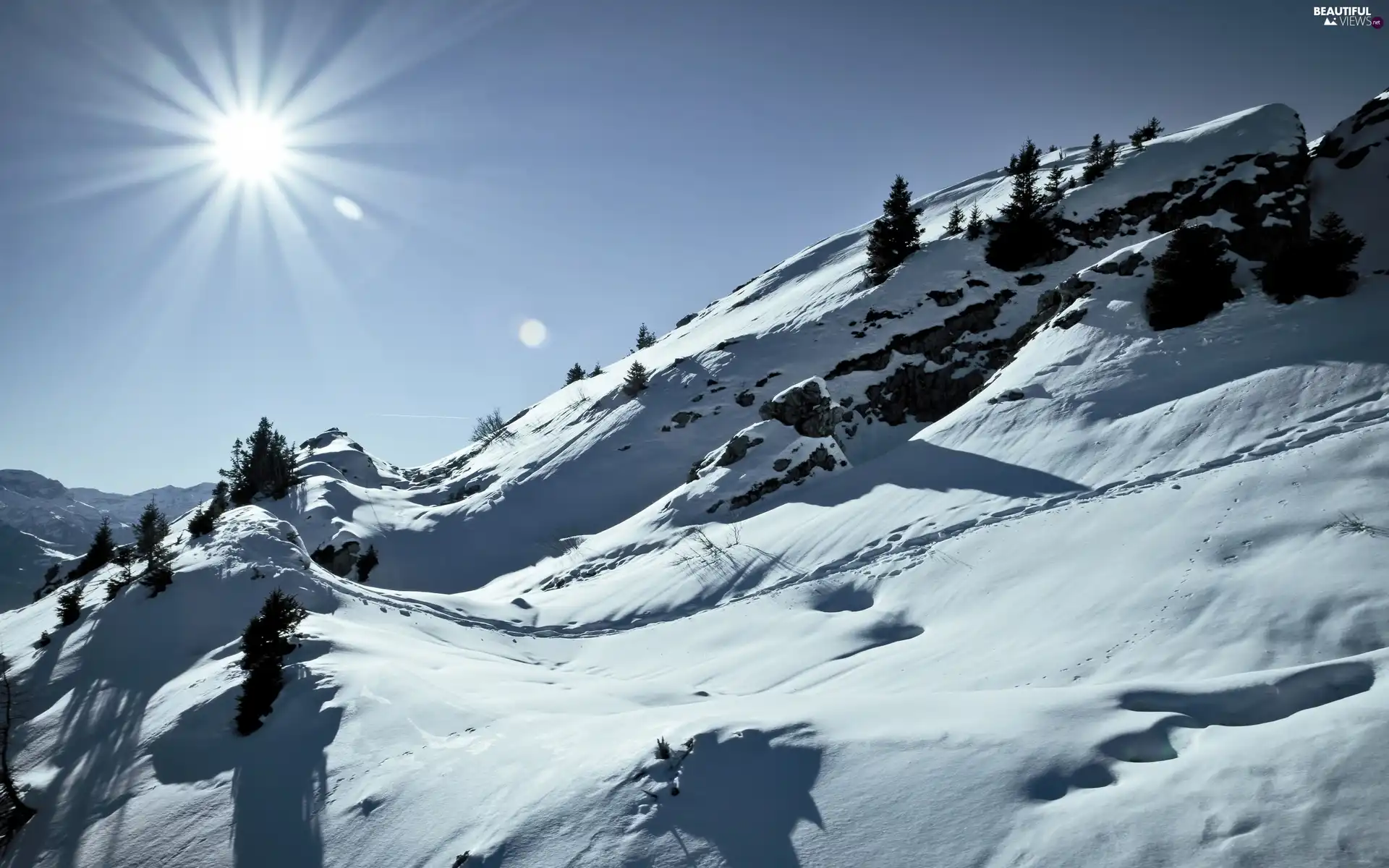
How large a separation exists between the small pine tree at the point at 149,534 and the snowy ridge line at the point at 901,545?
14.4 feet

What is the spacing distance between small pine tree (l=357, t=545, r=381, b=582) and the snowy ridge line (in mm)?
7930

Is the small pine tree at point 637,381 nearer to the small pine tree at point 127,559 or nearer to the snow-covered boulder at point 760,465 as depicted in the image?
the snow-covered boulder at point 760,465

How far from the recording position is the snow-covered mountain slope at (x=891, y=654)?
381cm

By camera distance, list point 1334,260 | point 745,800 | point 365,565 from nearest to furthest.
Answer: point 745,800 < point 1334,260 < point 365,565

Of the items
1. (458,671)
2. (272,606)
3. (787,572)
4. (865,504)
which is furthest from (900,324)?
(272,606)

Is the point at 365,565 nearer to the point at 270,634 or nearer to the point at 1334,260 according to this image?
the point at 270,634

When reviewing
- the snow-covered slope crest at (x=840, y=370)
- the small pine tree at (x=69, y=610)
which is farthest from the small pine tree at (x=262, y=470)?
the small pine tree at (x=69, y=610)

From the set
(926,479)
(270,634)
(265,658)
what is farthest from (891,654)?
(270,634)

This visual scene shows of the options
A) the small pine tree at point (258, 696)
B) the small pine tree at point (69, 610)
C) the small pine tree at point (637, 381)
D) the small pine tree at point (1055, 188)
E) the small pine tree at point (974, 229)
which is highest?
the small pine tree at point (1055, 188)

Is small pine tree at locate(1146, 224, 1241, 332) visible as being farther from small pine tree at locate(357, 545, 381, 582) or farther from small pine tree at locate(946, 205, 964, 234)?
small pine tree at locate(357, 545, 381, 582)

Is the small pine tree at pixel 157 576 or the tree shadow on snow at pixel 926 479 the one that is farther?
the small pine tree at pixel 157 576

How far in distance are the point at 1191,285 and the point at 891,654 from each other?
15476mm

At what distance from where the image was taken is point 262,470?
102 ft

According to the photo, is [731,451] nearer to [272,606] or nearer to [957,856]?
[272,606]
